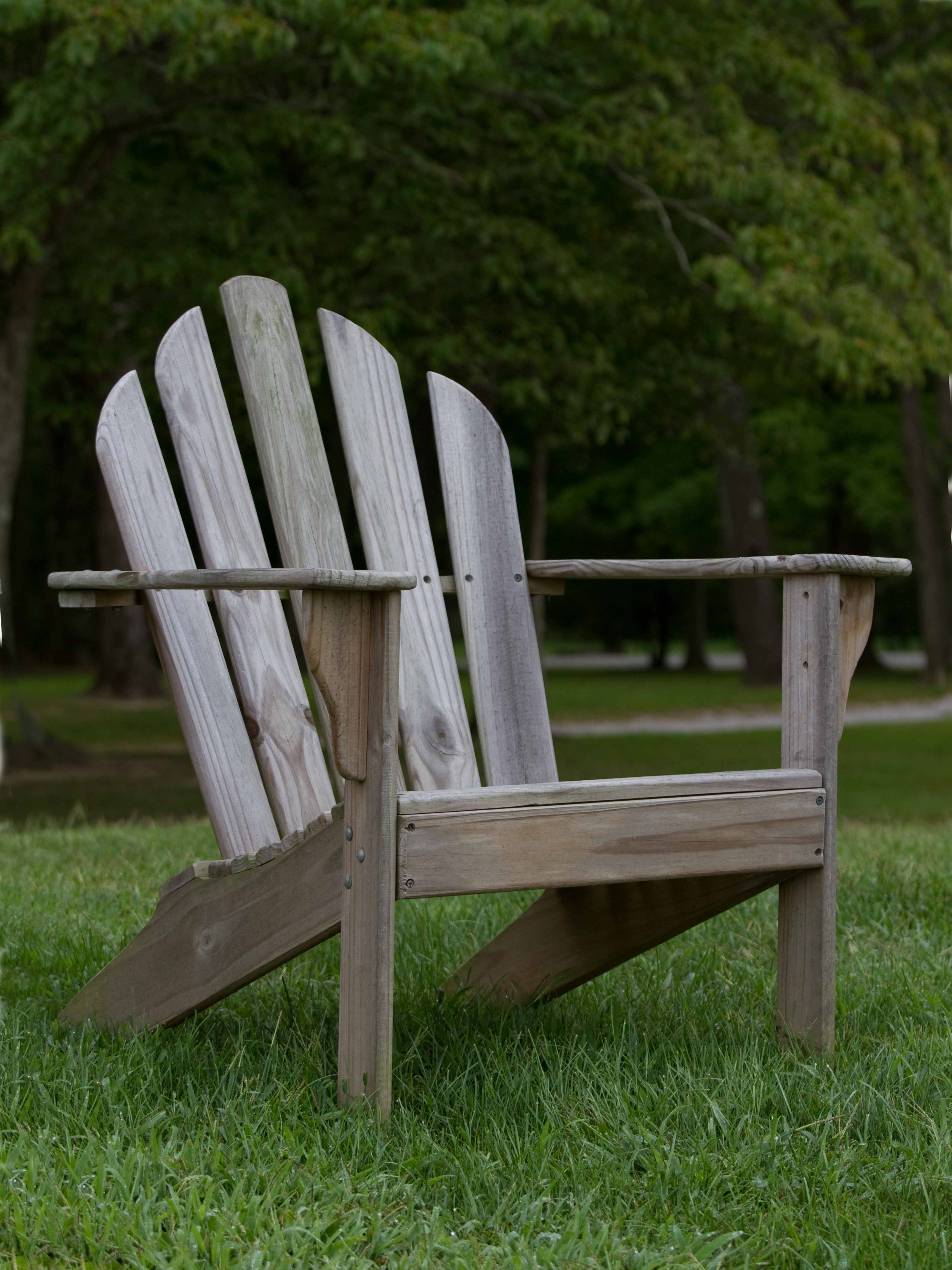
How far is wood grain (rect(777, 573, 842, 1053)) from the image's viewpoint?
7.86ft

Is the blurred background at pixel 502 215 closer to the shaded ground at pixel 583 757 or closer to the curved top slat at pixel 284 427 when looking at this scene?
the shaded ground at pixel 583 757

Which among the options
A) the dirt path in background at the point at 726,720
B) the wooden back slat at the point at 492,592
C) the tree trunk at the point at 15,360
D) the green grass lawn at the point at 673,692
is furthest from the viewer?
the green grass lawn at the point at 673,692

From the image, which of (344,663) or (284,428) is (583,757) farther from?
(344,663)

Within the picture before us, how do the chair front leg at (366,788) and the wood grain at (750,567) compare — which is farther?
the wood grain at (750,567)

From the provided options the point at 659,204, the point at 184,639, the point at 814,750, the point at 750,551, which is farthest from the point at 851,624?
the point at 750,551

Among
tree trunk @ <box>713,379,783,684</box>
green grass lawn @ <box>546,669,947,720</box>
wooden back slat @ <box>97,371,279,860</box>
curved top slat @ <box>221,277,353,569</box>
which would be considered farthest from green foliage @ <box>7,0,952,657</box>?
tree trunk @ <box>713,379,783,684</box>

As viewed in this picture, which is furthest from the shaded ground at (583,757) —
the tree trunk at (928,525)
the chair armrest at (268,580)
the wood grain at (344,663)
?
the wood grain at (344,663)

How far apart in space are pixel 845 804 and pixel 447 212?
14.2 feet

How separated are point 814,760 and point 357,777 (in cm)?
85

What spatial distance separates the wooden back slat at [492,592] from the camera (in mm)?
2699

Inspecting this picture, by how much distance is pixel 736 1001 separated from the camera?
9.17ft

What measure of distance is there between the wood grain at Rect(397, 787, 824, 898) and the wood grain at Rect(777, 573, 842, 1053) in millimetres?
62

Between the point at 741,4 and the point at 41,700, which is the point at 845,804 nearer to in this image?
the point at 741,4

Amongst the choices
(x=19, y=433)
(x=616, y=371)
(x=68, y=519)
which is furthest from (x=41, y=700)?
(x=616, y=371)
